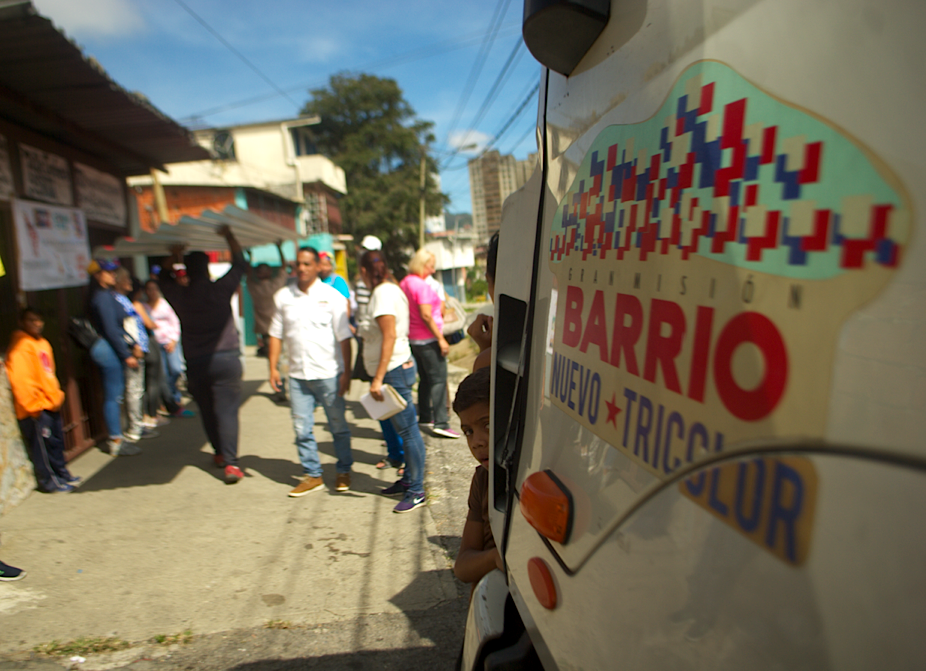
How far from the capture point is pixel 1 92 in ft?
13.4

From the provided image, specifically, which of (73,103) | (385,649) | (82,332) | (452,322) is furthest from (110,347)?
(385,649)

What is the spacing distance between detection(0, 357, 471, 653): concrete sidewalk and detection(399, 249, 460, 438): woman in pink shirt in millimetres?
862

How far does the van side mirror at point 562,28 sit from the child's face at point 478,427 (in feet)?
3.41

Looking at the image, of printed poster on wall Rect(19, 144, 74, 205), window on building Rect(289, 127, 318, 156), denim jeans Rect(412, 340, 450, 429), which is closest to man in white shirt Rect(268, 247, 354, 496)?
denim jeans Rect(412, 340, 450, 429)

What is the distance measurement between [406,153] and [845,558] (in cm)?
3143

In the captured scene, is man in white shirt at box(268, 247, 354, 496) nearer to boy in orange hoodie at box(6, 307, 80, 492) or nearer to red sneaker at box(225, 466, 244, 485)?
red sneaker at box(225, 466, 244, 485)

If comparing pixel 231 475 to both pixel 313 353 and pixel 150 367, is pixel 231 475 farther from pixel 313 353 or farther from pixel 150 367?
pixel 150 367

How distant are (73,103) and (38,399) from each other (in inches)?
90.9

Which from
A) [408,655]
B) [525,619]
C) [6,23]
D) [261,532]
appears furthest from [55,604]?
[6,23]

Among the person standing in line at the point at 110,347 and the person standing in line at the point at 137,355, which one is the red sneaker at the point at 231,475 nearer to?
the person standing in line at the point at 110,347

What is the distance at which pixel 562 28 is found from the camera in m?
1.13

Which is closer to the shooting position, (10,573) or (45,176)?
(10,573)

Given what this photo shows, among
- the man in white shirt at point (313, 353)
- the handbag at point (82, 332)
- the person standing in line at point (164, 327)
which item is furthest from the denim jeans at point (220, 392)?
the person standing in line at point (164, 327)

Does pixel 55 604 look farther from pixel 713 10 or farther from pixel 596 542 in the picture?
pixel 713 10
